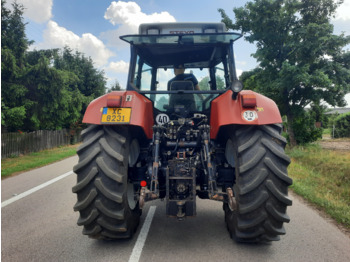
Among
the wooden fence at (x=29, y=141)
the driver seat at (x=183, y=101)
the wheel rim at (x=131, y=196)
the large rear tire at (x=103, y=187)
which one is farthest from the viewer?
the wooden fence at (x=29, y=141)

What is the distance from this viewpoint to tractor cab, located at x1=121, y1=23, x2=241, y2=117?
372 cm

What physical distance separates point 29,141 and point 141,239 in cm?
1643

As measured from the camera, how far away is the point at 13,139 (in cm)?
1543

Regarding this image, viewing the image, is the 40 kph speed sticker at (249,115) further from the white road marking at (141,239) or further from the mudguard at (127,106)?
the white road marking at (141,239)

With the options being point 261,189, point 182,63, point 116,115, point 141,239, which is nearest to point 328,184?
point 261,189

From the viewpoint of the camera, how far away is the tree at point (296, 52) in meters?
13.0

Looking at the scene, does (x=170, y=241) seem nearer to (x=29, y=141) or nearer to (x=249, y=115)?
(x=249, y=115)

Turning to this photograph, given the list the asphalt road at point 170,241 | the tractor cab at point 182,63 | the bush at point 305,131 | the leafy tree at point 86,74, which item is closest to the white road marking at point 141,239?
the asphalt road at point 170,241

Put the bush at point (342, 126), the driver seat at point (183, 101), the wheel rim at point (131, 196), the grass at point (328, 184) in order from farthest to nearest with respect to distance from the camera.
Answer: the bush at point (342, 126) → the grass at point (328, 184) → the driver seat at point (183, 101) → the wheel rim at point (131, 196)

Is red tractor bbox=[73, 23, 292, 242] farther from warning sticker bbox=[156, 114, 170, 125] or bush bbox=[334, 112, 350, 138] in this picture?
bush bbox=[334, 112, 350, 138]

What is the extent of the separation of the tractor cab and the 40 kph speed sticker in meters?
0.77

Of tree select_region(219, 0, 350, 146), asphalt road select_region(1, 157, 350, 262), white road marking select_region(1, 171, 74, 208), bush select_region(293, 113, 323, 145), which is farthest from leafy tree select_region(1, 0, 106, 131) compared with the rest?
bush select_region(293, 113, 323, 145)

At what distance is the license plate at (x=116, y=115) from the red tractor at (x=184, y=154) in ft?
0.04

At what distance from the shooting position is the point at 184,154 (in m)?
3.49
